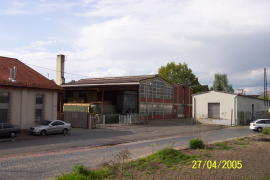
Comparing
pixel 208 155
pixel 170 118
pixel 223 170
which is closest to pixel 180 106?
pixel 170 118

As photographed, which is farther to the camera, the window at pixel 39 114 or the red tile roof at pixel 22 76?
the window at pixel 39 114

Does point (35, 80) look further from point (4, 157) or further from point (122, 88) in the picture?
point (122, 88)

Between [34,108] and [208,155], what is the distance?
20.2 meters

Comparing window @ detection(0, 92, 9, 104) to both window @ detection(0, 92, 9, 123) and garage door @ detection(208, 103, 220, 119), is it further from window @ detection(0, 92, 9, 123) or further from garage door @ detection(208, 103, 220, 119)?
garage door @ detection(208, 103, 220, 119)

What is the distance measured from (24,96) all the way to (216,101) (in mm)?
32836

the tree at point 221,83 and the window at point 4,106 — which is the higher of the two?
the tree at point 221,83

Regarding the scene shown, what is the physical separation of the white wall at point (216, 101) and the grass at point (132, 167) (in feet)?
127

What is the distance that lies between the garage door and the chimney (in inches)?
960

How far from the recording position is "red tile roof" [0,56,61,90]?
97.7 ft

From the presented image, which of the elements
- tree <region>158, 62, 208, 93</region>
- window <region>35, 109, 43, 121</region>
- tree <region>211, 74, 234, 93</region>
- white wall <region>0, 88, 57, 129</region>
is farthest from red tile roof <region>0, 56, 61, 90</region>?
tree <region>211, 74, 234, 93</region>

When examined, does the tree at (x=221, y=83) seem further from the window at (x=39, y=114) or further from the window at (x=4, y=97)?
the window at (x=4, y=97)

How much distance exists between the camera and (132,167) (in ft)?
42.0
